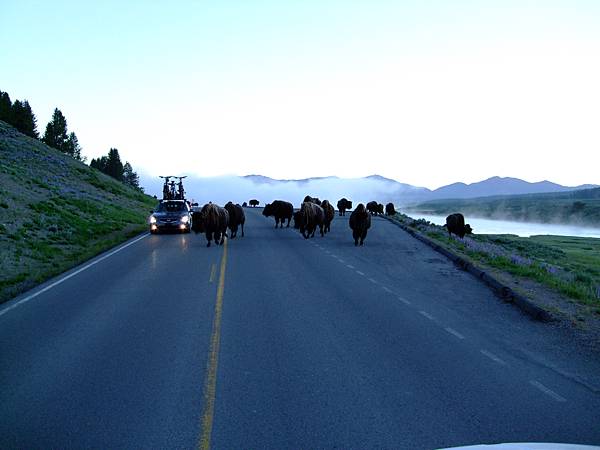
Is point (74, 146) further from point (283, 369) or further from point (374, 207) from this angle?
point (283, 369)

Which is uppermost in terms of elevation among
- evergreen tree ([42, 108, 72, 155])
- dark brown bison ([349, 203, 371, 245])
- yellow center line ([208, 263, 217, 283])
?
evergreen tree ([42, 108, 72, 155])

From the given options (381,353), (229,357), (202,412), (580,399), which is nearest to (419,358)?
(381,353)

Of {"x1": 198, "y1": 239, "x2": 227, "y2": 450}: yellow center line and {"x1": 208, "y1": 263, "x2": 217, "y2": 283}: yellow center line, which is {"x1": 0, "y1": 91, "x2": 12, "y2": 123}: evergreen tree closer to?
{"x1": 208, "y1": 263, "x2": 217, "y2": 283}: yellow center line

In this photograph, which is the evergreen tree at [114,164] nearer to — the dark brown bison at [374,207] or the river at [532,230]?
the river at [532,230]

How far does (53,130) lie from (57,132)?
29.7 inches

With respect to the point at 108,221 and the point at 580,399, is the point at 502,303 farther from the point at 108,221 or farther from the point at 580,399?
the point at 108,221

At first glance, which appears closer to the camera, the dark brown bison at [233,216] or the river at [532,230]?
the dark brown bison at [233,216]

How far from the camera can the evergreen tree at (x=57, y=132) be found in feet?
324

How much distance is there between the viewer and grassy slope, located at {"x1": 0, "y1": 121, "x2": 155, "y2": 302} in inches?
676

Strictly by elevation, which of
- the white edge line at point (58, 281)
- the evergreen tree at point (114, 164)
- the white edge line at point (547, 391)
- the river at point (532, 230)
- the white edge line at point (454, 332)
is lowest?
the river at point (532, 230)

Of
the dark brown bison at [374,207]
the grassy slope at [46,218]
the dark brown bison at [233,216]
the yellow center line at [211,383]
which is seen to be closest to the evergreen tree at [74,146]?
the grassy slope at [46,218]

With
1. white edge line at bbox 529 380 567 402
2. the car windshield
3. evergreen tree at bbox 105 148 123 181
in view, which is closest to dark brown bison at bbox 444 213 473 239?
the car windshield

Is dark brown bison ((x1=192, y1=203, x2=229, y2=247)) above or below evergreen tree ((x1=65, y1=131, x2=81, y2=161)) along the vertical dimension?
below

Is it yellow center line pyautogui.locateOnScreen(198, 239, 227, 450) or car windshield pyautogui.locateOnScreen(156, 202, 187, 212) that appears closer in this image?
yellow center line pyautogui.locateOnScreen(198, 239, 227, 450)
